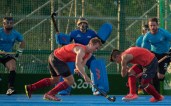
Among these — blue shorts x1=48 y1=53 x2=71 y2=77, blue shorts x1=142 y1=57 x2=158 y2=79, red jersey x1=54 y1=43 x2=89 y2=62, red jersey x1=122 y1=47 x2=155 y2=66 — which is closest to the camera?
red jersey x1=54 y1=43 x2=89 y2=62

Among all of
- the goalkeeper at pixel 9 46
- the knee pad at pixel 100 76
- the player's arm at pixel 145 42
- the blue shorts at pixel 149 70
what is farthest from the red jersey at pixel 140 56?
the goalkeeper at pixel 9 46

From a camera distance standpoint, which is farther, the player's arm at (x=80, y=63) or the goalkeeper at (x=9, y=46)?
the goalkeeper at (x=9, y=46)

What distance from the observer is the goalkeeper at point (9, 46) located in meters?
13.1

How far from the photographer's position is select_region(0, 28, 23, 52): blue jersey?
1336 centimetres

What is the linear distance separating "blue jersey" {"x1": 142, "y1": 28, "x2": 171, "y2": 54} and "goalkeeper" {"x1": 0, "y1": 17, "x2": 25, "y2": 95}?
121 inches

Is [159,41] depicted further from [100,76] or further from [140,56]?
[140,56]

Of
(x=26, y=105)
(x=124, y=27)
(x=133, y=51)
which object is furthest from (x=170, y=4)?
(x=26, y=105)

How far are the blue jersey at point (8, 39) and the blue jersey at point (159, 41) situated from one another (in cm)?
310

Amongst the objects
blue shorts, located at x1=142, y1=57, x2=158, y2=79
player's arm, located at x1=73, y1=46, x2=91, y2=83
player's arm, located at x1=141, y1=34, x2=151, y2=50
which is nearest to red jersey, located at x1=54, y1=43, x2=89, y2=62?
player's arm, located at x1=73, y1=46, x2=91, y2=83

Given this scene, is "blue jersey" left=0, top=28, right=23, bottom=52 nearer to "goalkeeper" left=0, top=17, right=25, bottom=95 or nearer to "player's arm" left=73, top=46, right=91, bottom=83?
"goalkeeper" left=0, top=17, right=25, bottom=95

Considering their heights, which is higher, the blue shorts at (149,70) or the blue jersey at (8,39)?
the blue jersey at (8,39)

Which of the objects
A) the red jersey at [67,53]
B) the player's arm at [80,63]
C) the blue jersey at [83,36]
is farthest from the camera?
the blue jersey at [83,36]

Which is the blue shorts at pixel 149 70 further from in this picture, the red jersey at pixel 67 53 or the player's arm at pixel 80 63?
the red jersey at pixel 67 53

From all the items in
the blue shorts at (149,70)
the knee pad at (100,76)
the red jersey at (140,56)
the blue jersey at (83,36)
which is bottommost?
the knee pad at (100,76)
